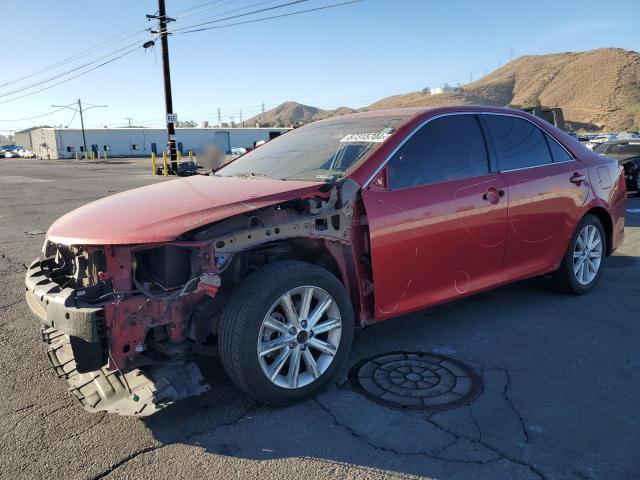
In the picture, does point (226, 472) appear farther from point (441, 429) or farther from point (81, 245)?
point (81, 245)

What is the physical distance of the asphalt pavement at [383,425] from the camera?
256 centimetres

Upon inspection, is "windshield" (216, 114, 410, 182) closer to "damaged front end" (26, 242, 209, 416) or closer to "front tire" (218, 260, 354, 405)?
"front tire" (218, 260, 354, 405)

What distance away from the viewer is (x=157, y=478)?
8.21 ft

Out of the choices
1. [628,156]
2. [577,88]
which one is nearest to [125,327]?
[628,156]

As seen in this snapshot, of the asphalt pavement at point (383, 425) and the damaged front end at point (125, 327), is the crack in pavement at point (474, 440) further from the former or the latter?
the damaged front end at point (125, 327)

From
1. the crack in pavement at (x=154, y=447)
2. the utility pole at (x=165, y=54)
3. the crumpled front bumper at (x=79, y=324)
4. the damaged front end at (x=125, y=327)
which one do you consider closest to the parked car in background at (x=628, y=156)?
the crack in pavement at (x=154, y=447)

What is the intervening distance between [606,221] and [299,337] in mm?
3818

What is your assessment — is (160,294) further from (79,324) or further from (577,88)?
(577,88)

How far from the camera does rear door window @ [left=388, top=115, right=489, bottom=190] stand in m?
3.66

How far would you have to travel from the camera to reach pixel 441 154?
3.91m

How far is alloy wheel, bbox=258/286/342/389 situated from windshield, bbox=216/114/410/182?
852 millimetres

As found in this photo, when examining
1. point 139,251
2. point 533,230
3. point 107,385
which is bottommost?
point 107,385

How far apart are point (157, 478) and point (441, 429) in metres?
1.49

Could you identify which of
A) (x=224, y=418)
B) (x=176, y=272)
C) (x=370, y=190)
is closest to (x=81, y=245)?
(x=176, y=272)
